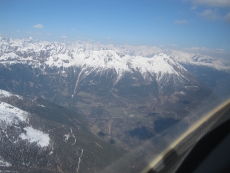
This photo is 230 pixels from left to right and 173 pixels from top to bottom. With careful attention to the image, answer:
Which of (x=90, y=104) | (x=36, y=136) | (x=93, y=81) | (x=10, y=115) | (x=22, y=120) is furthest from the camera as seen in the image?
(x=93, y=81)

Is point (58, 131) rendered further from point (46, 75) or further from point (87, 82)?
point (46, 75)

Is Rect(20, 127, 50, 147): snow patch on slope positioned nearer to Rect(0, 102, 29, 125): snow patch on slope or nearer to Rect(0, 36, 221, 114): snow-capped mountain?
Rect(0, 102, 29, 125): snow patch on slope

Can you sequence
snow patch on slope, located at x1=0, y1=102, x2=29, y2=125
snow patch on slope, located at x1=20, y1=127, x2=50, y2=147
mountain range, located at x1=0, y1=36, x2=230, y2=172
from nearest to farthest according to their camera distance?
snow patch on slope, located at x1=20, y1=127, x2=50, y2=147
mountain range, located at x1=0, y1=36, x2=230, y2=172
snow patch on slope, located at x1=0, y1=102, x2=29, y2=125

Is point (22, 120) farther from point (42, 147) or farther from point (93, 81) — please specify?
point (93, 81)

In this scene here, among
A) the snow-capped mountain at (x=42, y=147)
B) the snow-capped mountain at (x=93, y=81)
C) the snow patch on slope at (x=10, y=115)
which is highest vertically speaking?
the snow patch on slope at (x=10, y=115)

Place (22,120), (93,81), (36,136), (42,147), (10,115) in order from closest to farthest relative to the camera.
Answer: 1. (42,147)
2. (36,136)
3. (10,115)
4. (22,120)
5. (93,81)

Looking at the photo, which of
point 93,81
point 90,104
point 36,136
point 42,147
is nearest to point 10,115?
point 36,136

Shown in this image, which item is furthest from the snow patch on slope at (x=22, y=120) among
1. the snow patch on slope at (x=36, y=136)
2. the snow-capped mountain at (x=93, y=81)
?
the snow-capped mountain at (x=93, y=81)

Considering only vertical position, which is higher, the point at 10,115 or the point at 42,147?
the point at 10,115

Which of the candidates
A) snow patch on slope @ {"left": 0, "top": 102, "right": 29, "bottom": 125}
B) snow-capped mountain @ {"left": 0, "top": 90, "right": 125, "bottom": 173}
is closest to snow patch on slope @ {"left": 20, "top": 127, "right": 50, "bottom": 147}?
snow-capped mountain @ {"left": 0, "top": 90, "right": 125, "bottom": 173}

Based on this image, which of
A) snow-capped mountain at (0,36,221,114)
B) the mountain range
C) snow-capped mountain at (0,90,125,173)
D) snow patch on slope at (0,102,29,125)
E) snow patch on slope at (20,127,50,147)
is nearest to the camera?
snow-capped mountain at (0,90,125,173)

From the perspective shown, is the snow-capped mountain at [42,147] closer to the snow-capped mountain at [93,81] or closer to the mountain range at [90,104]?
the mountain range at [90,104]
